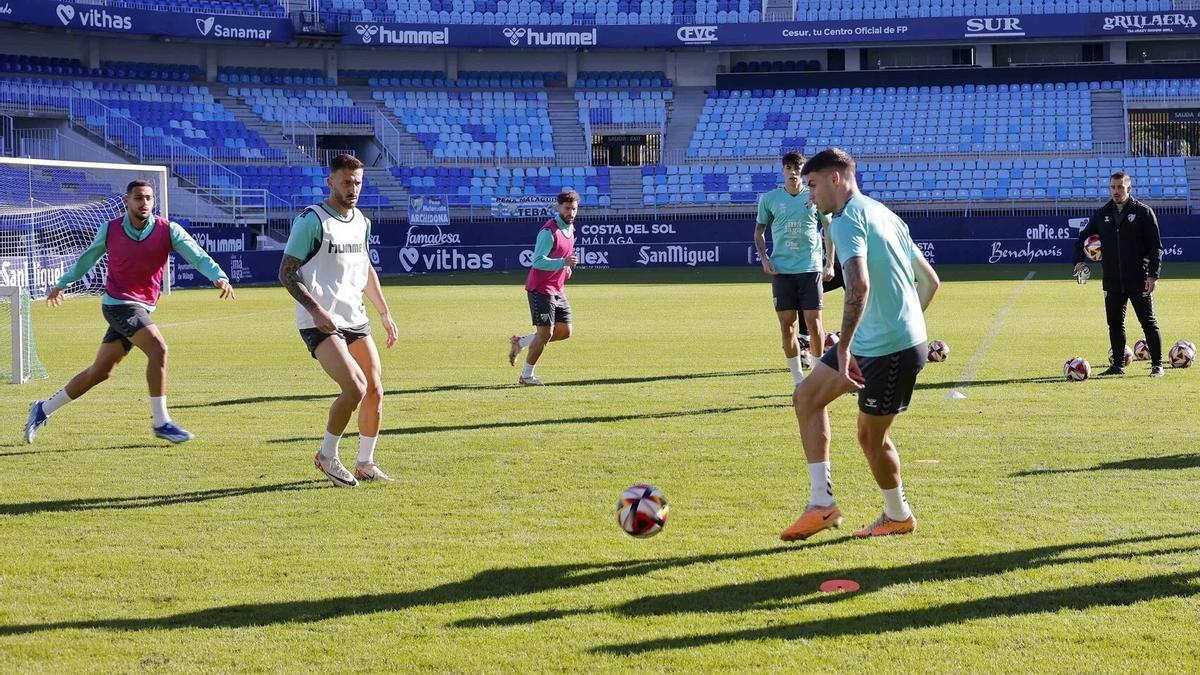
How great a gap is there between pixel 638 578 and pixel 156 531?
9.56ft

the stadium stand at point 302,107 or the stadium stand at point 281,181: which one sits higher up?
the stadium stand at point 302,107

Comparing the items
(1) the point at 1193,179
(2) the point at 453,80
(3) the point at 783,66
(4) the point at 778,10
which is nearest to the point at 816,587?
(1) the point at 1193,179

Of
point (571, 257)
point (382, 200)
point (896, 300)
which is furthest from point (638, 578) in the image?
point (382, 200)

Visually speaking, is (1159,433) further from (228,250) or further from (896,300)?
(228,250)

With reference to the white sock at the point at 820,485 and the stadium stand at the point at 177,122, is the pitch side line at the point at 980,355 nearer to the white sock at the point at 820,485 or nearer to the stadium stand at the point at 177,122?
the white sock at the point at 820,485

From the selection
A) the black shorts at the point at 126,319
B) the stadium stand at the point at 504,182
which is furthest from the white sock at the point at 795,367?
the stadium stand at the point at 504,182

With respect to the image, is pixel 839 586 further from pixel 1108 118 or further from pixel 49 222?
pixel 1108 118

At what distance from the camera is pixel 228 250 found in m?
38.2

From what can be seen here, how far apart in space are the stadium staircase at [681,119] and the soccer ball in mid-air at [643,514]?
46.3m

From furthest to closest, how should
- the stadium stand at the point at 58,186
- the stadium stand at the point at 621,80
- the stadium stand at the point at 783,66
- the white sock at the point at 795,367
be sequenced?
the stadium stand at the point at 621,80
the stadium stand at the point at 783,66
the stadium stand at the point at 58,186
the white sock at the point at 795,367

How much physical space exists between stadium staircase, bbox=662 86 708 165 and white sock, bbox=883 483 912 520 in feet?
151

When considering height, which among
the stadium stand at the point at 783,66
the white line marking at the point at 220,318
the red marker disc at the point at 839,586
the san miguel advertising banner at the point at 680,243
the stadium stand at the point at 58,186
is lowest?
the red marker disc at the point at 839,586

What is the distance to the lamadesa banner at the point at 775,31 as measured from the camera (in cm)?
5200

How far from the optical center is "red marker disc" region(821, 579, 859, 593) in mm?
6316
